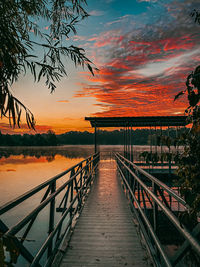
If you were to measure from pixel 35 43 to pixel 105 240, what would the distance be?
355cm

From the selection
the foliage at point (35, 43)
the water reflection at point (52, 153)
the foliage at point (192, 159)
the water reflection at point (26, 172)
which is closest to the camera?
the foliage at point (192, 159)

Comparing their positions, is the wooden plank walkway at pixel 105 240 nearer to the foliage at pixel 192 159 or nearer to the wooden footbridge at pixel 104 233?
the wooden footbridge at pixel 104 233

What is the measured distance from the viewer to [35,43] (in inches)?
123

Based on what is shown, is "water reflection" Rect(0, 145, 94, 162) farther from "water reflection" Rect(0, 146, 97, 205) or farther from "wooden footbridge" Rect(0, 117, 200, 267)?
"wooden footbridge" Rect(0, 117, 200, 267)

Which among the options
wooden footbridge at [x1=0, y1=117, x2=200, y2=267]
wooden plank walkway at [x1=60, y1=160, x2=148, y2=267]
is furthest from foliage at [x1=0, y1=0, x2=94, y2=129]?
wooden plank walkway at [x1=60, y1=160, x2=148, y2=267]

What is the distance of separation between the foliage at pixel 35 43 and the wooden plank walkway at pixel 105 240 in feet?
6.80

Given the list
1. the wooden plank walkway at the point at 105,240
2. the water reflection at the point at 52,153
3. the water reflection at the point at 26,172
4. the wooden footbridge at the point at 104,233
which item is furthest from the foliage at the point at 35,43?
the water reflection at the point at 52,153

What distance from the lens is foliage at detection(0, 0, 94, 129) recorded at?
248cm

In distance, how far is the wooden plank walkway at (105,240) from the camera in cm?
269

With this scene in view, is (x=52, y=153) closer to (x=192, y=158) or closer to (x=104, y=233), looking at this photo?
(x=104, y=233)

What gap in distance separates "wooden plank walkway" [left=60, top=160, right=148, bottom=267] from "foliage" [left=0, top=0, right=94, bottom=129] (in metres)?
2.07

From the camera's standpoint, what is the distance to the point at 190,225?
1.32 meters

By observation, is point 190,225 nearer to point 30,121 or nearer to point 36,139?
point 30,121

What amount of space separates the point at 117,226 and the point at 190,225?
9.55 ft
